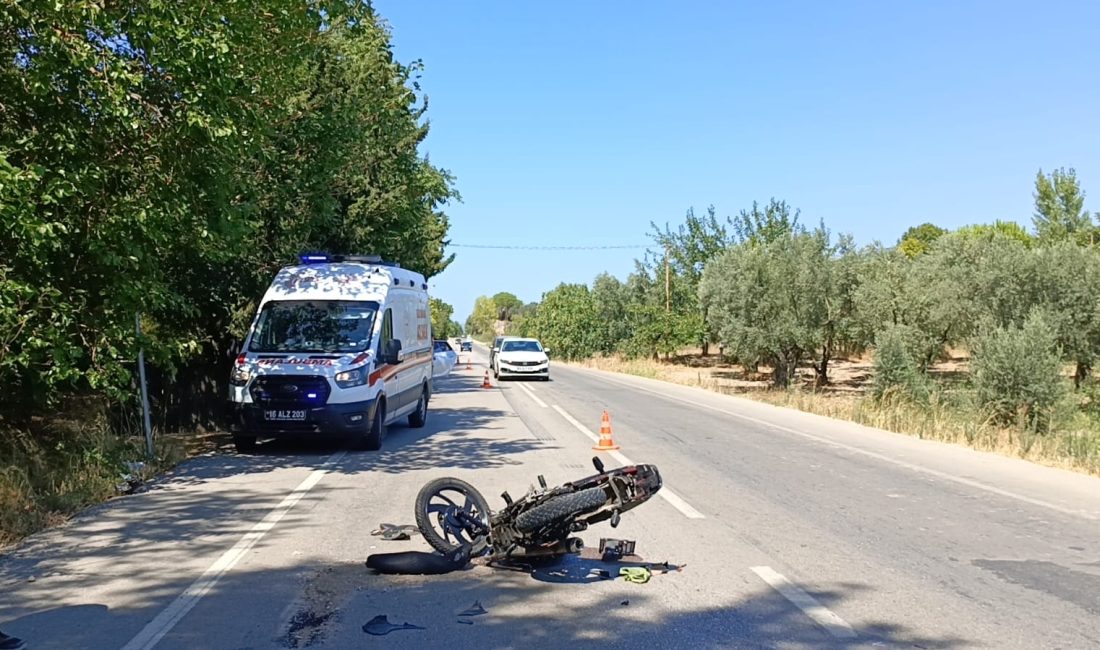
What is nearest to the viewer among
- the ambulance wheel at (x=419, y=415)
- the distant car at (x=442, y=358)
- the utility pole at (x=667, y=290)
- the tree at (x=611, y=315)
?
the ambulance wheel at (x=419, y=415)

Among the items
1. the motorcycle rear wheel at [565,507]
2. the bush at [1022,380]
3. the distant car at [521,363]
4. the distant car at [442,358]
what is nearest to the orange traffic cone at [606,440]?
the motorcycle rear wheel at [565,507]

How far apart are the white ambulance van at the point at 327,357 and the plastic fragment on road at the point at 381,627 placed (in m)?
6.97

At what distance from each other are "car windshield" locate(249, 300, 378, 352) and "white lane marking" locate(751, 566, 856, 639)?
25.7ft

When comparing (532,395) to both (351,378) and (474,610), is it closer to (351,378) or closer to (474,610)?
(351,378)

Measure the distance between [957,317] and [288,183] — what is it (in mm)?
23857

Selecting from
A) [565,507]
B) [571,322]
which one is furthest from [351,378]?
[571,322]

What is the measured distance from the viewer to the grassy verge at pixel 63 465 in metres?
7.73

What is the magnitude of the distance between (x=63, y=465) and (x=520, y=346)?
2666 centimetres

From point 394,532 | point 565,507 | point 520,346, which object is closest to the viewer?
point 565,507

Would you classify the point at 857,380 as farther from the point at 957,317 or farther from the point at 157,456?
the point at 157,456

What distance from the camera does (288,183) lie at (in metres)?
14.0

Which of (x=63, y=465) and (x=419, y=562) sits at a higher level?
(x=63, y=465)

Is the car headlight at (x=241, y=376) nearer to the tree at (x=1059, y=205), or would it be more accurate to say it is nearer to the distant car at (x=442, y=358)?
the distant car at (x=442, y=358)

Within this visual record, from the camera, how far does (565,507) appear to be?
5.69 m
